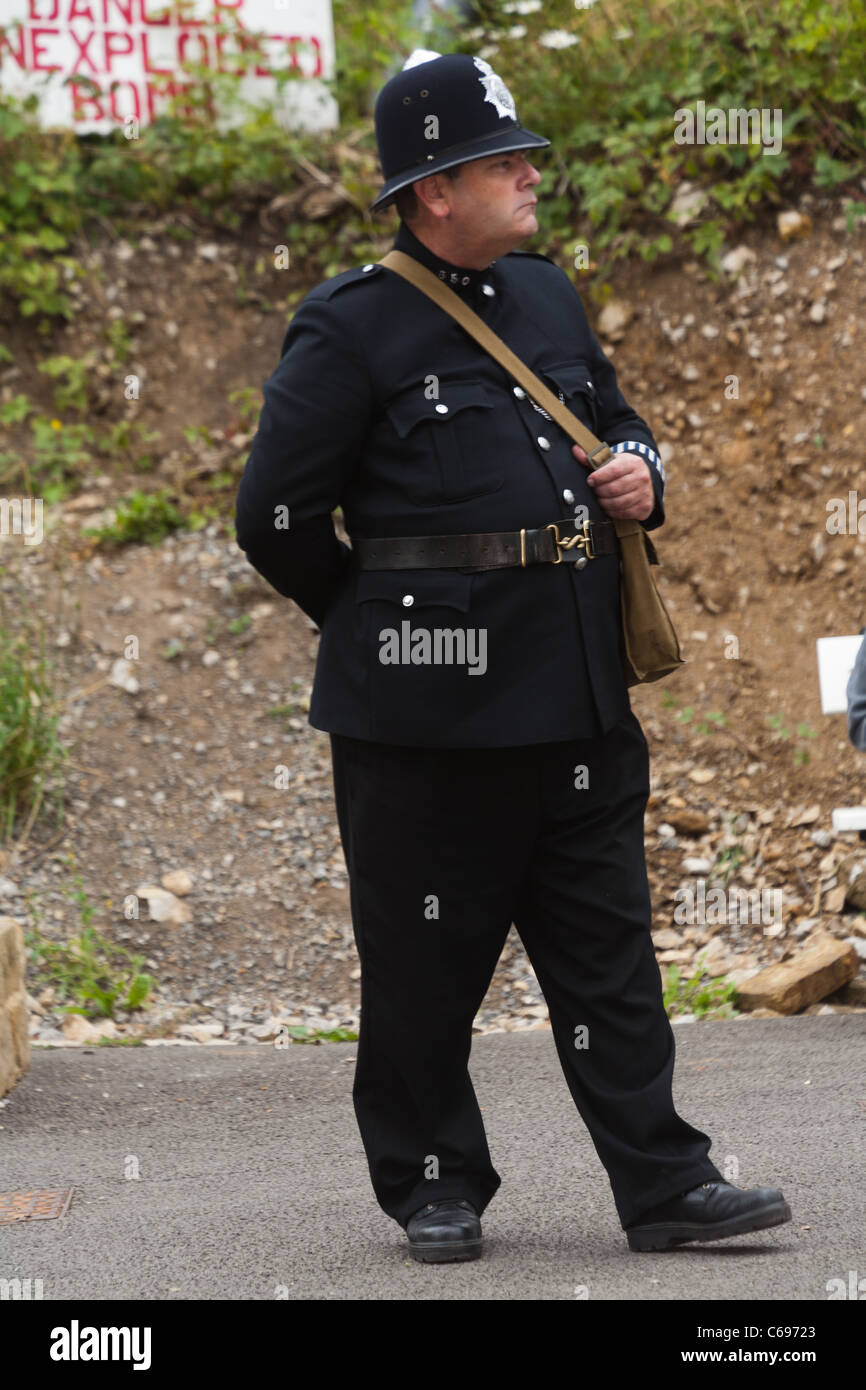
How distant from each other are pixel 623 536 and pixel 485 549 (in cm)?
30

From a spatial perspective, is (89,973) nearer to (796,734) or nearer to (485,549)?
(796,734)

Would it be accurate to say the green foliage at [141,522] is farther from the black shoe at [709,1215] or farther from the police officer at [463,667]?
the black shoe at [709,1215]

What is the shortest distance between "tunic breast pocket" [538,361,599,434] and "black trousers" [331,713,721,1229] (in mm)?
582

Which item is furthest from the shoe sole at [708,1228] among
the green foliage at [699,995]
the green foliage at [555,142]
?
the green foliage at [555,142]

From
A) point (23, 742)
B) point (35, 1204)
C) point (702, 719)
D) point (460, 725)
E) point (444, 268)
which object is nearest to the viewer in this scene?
point (460, 725)

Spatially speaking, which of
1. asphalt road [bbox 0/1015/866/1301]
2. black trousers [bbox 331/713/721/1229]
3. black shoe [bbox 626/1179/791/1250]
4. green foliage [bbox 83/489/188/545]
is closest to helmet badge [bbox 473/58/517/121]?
black trousers [bbox 331/713/721/1229]

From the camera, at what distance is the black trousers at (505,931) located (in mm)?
2805

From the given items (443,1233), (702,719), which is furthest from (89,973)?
(443,1233)

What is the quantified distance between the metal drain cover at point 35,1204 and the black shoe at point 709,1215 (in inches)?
52.5

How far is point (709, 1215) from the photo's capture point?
2814mm

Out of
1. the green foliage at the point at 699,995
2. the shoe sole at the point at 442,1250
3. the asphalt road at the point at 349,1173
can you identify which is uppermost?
the shoe sole at the point at 442,1250

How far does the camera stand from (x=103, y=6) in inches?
328

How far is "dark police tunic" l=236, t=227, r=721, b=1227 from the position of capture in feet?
9.01

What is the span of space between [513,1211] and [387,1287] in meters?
0.53
